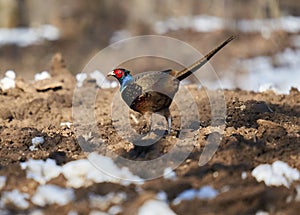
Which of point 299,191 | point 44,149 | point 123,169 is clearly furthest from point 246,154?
point 44,149

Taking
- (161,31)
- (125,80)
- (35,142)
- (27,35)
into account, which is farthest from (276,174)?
(27,35)

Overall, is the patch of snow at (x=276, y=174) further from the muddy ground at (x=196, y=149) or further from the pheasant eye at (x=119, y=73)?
the pheasant eye at (x=119, y=73)

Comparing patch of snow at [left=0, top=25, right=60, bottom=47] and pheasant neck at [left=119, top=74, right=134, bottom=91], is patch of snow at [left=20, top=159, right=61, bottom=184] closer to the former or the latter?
pheasant neck at [left=119, top=74, right=134, bottom=91]

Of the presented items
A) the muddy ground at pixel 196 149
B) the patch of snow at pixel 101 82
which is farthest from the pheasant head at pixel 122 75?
the patch of snow at pixel 101 82

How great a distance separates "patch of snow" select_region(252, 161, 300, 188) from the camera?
335 cm

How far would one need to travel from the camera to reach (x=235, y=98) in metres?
5.83

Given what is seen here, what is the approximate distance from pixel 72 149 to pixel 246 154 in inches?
49.2

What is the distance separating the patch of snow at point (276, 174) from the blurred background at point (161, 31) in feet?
24.7

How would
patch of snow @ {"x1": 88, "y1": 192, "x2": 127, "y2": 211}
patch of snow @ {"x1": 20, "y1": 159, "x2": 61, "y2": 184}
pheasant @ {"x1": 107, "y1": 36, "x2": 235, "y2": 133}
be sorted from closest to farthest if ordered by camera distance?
patch of snow @ {"x1": 88, "y1": 192, "x2": 127, "y2": 211} < patch of snow @ {"x1": 20, "y1": 159, "x2": 61, "y2": 184} < pheasant @ {"x1": 107, "y1": 36, "x2": 235, "y2": 133}

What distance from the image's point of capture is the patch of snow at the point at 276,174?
132 inches

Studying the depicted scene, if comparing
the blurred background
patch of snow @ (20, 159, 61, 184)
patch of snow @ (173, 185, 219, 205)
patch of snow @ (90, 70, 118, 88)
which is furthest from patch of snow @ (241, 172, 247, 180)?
the blurred background

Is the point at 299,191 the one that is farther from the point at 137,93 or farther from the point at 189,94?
the point at 189,94

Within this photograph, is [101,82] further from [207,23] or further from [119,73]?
[207,23]

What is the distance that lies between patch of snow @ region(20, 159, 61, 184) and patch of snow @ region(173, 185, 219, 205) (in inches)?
32.2
